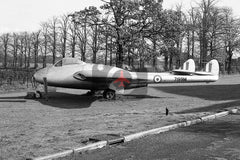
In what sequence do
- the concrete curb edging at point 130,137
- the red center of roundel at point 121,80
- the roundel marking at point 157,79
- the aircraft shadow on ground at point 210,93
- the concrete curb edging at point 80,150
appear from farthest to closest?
the aircraft shadow on ground at point 210,93
the roundel marking at point 157,79
the red center of roundel at point 121,80
the concrete curb edging at point 130,137
the concrete curb edging at point 80,150

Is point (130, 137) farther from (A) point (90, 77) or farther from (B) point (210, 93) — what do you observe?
(B) point (210, 93)

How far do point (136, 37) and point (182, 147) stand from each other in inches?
746

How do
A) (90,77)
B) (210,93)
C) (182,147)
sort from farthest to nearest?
(210,93), (90,77), (182,147)

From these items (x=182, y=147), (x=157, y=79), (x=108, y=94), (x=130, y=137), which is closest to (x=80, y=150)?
(x=130, y=137)

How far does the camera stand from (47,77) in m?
18.4

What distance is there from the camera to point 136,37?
25.8m

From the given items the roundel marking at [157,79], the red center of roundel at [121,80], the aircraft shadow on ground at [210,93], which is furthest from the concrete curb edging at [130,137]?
the aircraft shadow on ground at [210,93]

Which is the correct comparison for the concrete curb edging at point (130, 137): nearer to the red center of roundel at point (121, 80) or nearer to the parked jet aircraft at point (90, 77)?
the red center of roundel at point (121, 80)

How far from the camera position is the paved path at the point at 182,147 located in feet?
22.2

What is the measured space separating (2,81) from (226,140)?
23.8m

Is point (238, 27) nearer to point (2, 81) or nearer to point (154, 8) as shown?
point (154, 8)

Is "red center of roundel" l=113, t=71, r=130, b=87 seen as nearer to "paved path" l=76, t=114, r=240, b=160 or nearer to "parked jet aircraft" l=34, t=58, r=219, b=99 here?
"parked jet aircraft" l=34, t=58, r=219, b=99

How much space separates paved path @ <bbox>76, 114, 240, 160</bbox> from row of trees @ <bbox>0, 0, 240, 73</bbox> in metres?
16.0

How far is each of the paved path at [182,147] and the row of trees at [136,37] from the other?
15967 millimetres
